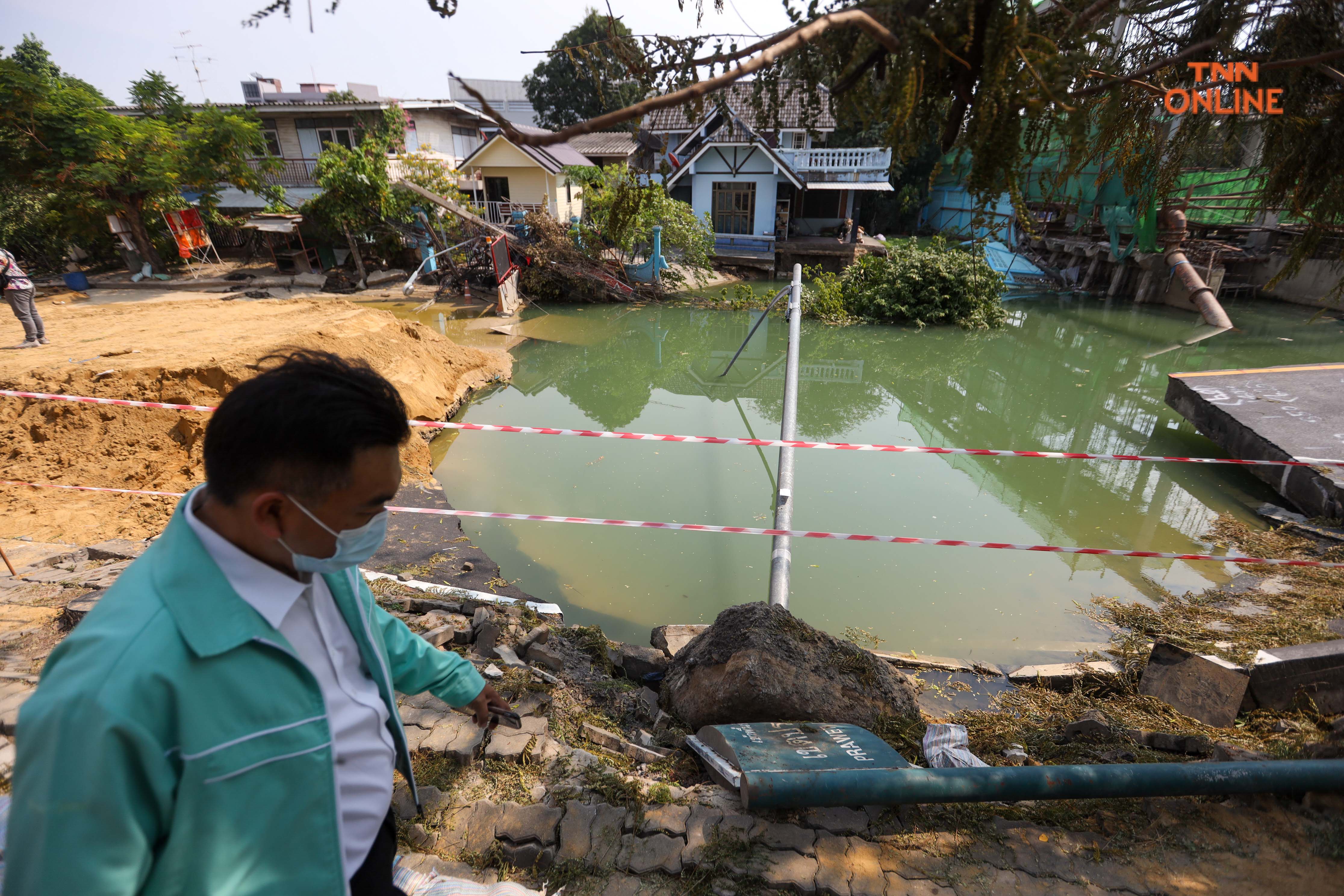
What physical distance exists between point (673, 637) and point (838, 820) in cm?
181

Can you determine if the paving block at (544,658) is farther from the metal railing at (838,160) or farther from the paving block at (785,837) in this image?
the metal railing at (838,160)

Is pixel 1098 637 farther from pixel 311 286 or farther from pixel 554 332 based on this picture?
pixel 311 286

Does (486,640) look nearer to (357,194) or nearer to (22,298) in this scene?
(22,298)

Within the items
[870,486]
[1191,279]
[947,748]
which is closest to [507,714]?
[947,748]

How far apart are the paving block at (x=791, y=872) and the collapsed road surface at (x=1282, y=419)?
6379mm

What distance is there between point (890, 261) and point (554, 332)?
27.7 ft

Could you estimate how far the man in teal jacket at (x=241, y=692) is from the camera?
0.83 meters

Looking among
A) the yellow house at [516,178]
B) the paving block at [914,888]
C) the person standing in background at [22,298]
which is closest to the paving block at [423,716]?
the paving block at [914,888]

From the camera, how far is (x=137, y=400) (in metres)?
6.11

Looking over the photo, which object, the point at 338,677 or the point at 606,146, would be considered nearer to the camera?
the point at 338,677

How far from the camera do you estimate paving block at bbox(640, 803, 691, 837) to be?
210 cm

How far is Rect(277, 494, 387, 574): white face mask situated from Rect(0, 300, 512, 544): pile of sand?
8.96 feet

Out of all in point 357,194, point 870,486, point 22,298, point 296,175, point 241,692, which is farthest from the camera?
point 296,175

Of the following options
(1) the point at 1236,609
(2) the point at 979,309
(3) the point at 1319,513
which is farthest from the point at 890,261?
(1) the point at 1236,609
